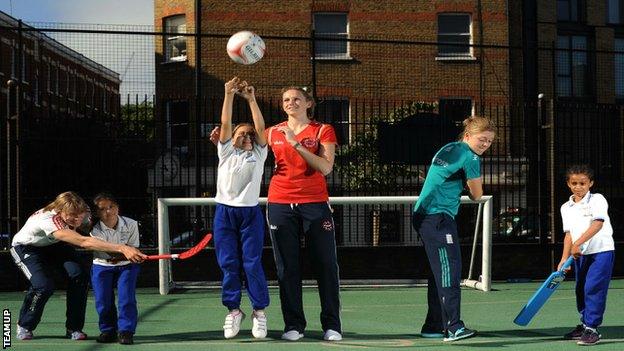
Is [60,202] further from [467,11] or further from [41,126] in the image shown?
[467,11]

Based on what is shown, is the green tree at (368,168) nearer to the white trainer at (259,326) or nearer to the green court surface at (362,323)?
the green court surface at (362,323)

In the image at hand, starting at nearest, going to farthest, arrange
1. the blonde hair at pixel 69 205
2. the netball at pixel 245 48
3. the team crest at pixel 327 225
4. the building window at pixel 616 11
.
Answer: the team crest at pixel 327 225, the blonde hair at pixel 69 205, the netball at pixel 245 48, the building window at pixel 616 11

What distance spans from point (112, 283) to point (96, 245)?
1.52 ft

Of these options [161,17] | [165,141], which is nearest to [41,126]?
[165,141]

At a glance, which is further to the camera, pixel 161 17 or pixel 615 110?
pixel 161 17

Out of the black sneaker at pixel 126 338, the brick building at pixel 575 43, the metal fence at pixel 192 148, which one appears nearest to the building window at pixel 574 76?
the brick building at pixel 575 43

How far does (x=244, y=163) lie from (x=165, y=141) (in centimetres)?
674

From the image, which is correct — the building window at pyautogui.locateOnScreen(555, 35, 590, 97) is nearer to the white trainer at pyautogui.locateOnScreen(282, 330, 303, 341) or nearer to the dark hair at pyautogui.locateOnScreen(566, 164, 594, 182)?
the dark hair at pyautogui.locateOnScreen(566, 164, 594, 182)

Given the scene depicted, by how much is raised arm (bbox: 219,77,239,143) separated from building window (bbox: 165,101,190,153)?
6.54 metres

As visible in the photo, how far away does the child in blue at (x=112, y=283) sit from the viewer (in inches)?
329

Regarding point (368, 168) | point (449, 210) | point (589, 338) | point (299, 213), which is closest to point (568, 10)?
point (368, 168)

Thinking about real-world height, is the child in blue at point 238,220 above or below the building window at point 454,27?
below

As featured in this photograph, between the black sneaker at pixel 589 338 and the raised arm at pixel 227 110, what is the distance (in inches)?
121

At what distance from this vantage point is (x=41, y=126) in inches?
587
